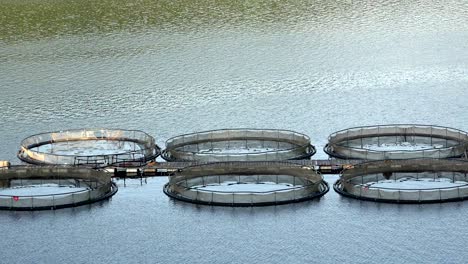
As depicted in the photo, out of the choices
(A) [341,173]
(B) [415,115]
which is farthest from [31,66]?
(A) [341,173]

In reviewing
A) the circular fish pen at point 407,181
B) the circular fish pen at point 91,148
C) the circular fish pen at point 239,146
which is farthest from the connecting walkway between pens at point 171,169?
the circular fish pen at point 407,181

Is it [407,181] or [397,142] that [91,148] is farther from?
[407,181]

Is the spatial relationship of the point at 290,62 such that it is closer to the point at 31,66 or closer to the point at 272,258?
the point at 31,66

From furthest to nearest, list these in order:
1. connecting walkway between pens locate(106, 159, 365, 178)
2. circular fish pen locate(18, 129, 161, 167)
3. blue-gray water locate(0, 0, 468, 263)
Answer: circular fish pen locate(18, 129, 161, 167), connecting walkway between pens locate(106, 159, 365, 178), blue-gray water locate(0, 0, 468, 263)

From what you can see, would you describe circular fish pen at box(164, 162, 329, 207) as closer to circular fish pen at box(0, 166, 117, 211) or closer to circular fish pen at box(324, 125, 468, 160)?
circular fish pen at box(0, 166, 117, 211)

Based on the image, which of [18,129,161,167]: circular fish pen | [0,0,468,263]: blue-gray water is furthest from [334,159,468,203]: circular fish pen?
[18,129,161,167]: circular fish pen

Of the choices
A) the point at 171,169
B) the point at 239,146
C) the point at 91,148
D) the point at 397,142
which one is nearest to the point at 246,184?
the point at 171,169
